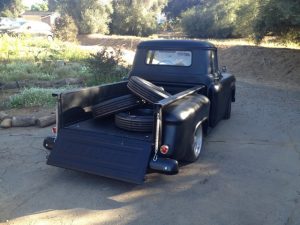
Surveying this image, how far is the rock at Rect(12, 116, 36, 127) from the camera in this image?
6.78 m

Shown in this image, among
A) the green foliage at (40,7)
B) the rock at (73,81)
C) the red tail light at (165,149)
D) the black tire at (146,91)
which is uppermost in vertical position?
the green foliage at (40,7)

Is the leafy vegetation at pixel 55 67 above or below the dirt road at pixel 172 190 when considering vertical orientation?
above

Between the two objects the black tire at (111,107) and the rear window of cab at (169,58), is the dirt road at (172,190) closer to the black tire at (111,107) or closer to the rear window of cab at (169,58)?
the black tire at (111,107)

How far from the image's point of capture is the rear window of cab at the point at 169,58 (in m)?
6.26

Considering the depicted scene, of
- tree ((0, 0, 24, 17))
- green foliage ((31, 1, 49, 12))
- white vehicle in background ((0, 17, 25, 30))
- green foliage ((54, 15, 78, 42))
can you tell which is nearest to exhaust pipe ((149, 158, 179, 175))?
green foliage ((54, 15, 78, 42))

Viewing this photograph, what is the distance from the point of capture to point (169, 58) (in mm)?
6414

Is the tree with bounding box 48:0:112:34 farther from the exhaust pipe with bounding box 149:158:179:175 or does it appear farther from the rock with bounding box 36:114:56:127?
the exhaust pipe with bounding box 149:158:179:175

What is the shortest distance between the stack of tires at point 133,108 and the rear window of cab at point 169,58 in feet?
4.17

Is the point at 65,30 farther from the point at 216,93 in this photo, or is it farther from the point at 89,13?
the point at 216,93

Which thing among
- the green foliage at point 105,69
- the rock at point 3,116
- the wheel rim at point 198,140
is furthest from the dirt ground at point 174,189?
the green foliage at point 105,69

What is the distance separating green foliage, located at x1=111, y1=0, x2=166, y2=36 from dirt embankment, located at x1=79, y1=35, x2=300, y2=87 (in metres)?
16.6

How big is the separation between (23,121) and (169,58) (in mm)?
3022

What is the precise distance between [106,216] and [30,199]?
96 centimetres

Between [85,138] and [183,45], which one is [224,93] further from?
[85,138]
